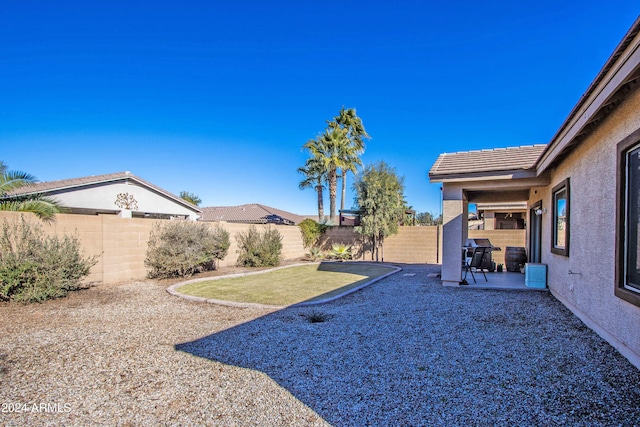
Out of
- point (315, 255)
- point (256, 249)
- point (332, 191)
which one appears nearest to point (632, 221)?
point (256, 249)

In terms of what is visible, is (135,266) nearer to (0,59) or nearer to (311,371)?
(0,59)

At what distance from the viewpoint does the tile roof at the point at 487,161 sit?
10055 mm

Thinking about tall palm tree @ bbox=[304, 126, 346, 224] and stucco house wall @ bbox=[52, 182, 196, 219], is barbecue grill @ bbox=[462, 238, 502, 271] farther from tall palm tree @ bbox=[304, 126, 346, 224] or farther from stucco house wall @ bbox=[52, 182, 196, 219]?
stucco house wall @ bbox=[52, 182, 196, 219]

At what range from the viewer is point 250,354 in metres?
4.66

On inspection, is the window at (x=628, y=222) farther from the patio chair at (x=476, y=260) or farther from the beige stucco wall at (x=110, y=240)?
the beige stucco wall at (x=110, y=240)

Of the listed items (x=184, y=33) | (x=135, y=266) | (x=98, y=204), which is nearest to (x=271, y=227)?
(x=135, y=266)

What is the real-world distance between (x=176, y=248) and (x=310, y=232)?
10.6 meters

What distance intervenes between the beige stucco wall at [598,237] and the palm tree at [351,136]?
18.9 meters

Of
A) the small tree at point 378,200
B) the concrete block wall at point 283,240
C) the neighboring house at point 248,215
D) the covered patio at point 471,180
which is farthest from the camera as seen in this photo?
the neighboring house at point 248,215

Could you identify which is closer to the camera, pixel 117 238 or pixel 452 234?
pixel 452 234

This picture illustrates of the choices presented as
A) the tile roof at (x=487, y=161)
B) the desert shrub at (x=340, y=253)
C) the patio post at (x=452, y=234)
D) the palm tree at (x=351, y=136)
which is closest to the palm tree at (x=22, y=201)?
the tile roof at (x=487, y=161)

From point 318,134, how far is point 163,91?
12203mm

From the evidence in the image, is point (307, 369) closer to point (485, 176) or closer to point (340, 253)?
point (485, 176)

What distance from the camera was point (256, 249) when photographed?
15.4 metres
